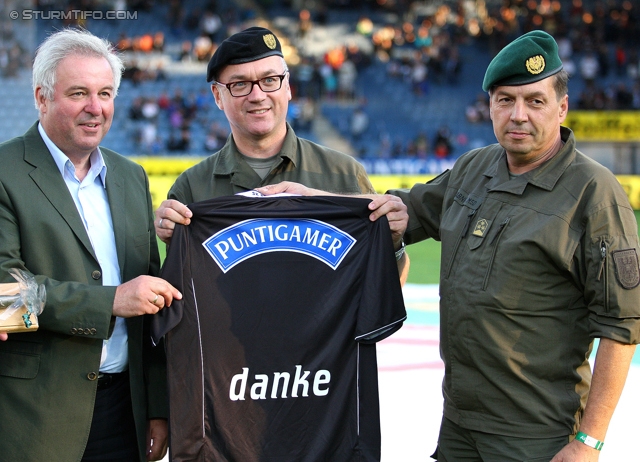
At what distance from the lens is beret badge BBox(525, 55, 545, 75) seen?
2875mm

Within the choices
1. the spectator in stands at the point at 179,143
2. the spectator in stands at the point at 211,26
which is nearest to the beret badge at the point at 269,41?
the spectator in stands at the point at 179,143

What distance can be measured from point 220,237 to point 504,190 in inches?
47.0

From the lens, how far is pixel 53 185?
3.04m

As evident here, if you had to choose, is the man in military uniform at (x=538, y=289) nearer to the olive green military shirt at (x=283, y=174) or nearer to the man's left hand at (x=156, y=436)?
the olive green military shirt at (x=283, y=174)

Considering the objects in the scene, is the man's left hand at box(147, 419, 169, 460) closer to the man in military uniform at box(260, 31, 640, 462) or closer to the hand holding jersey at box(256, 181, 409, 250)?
the hand holding jersey at box(256, 181, 409, 250)

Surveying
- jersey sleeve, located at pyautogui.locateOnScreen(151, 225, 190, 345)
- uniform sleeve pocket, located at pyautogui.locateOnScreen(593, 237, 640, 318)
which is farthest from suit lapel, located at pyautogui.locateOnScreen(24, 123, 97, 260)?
uniform sleeve pocket, located at pyautogui.locateOnScreen(593, 237, 640, 318)

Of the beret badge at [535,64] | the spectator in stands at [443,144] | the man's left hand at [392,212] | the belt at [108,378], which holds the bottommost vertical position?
the belt at [108,378]

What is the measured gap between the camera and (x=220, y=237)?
127 inches

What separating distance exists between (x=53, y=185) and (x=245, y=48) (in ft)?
3.35

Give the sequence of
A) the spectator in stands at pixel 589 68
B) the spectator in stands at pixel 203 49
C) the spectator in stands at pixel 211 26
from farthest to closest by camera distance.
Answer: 1. the spectator in stands at pixel 211 26
2. the spectator in stands at pixel 203 49
3. the spectator in stands at pixel 589 68

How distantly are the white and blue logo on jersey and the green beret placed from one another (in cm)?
93

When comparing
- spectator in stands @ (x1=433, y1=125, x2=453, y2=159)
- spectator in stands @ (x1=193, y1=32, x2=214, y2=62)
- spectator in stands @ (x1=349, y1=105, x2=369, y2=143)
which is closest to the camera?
spectator in stands @ (x1=433, y1=125, x2=453, y2=159)

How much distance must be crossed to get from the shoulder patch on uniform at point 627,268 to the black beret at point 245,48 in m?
1.72

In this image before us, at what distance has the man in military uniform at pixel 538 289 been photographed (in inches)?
109
